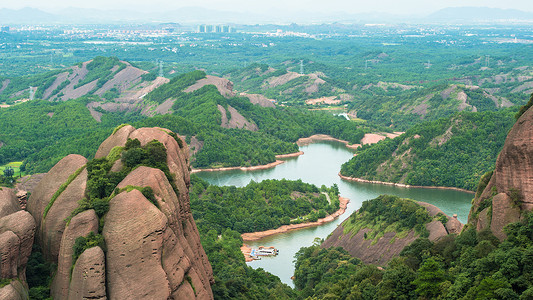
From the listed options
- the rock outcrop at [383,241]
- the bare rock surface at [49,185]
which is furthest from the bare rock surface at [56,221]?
the rock outcrop at [383,241]

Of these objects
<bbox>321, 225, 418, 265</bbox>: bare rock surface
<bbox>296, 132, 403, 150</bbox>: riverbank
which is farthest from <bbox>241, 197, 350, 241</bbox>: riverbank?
<bbox>296, 132, 403, 150</bbox>: riverbank

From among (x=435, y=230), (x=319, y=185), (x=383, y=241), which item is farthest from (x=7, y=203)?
(x=319, y=185)

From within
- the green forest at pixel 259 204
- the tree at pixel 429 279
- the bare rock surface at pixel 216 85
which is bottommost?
the green forest at pixel 259 204

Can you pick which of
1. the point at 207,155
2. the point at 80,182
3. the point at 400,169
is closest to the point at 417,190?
the point at 400,169

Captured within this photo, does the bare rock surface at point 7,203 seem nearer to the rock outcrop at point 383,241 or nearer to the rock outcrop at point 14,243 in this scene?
the rock outcrop at point 14,243

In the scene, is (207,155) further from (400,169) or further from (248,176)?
(400,169)
